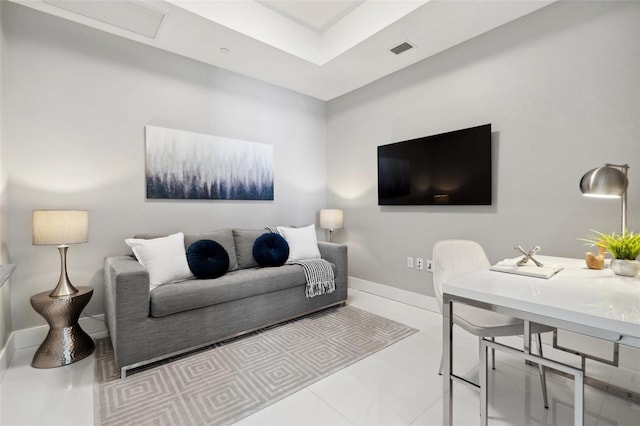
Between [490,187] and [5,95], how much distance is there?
13.2ft

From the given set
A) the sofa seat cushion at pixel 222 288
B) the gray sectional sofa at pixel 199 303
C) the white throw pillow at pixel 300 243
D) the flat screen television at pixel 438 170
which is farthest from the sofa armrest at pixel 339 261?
the flat screen television at pixel 438 170

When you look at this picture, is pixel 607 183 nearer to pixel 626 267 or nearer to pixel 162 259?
pixel 626 267

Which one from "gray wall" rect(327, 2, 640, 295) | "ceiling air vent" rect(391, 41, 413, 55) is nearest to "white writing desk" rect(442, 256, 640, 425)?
"gray wall" rect(327, 2, 640, 295)

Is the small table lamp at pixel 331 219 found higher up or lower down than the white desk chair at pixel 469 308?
higher up

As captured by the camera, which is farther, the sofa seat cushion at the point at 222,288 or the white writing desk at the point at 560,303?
the sofa seat cushion at the point at 222,288

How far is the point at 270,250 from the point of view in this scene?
3.03m

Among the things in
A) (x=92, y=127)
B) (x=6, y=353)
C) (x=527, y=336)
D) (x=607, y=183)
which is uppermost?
(x=92, y=127)

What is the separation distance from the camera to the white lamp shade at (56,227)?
2045 millimetres

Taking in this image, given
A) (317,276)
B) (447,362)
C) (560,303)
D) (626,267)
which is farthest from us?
(317,276)

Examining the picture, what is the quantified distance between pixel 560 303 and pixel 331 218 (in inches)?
116

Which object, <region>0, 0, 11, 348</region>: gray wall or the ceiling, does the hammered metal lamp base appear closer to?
<region>0, 0, 11, 348</region>: gray wall

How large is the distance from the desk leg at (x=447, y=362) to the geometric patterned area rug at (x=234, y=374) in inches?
35.2

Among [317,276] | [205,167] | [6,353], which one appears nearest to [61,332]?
[6,353]

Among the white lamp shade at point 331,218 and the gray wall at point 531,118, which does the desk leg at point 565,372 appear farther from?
the white lamp shade at point 331,218
